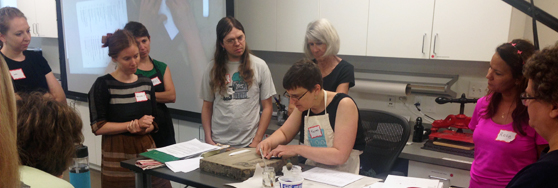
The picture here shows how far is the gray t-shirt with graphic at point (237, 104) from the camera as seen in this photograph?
7.48 feet

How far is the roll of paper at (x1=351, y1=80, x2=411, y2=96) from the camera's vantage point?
2877 millimetres

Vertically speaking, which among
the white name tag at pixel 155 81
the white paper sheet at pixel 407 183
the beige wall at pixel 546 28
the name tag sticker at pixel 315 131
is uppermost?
the beige wall at pixel 546 28

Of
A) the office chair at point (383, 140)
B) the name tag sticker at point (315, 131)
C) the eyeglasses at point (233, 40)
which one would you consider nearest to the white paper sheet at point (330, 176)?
the name tag sticker at point (315, 131)

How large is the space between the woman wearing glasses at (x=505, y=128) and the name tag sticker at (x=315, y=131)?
0.69m

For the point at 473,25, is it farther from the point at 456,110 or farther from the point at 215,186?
the point at 215,186

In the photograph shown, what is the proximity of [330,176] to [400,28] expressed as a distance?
59.4 inches

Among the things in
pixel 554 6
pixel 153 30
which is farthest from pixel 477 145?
pixel 153 30

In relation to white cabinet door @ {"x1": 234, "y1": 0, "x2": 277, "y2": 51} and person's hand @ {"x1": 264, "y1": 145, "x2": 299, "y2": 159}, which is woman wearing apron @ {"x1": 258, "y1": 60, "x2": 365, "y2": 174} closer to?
person's hand @ {"x1": 264, "y1": 145, "x2": 299, "y2": 159}

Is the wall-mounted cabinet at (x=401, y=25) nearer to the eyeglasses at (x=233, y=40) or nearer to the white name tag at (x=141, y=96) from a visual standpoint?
the eyeglasses at (x=233, y=40)

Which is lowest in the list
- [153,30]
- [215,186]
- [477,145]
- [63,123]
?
[215,186]

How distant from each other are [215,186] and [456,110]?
207 cm

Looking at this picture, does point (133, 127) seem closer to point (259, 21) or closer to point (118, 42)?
point (118, 42)

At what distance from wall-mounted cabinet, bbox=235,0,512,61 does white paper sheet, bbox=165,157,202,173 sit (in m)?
1.60

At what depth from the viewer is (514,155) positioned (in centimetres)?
154
